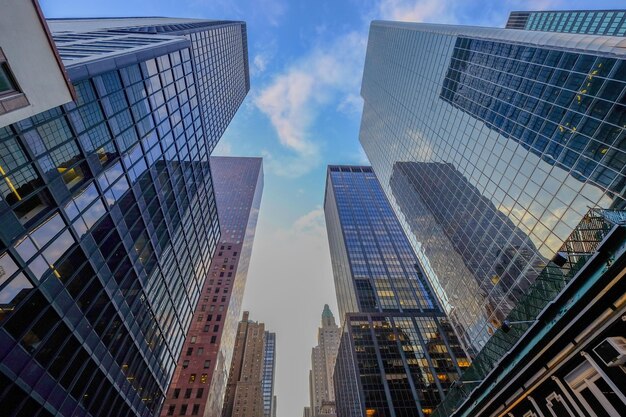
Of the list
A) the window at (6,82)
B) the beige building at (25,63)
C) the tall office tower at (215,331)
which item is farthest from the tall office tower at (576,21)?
the tall office tower at (215,331)

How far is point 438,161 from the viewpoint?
52656 millimetres

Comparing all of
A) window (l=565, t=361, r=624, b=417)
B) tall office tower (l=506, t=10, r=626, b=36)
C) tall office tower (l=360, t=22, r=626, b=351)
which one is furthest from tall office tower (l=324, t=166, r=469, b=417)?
tall office tower (l=506, t=10, r=626, b=36)

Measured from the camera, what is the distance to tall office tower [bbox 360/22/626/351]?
26000 mm

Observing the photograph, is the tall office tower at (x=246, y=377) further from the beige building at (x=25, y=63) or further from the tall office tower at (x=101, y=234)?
the beige building at (x=25, y=63)

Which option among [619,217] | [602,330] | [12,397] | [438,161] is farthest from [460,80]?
[12,397]

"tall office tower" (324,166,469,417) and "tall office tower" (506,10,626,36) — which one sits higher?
"tall office tower" (506,10,626,36)

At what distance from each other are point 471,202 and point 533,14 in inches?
5539

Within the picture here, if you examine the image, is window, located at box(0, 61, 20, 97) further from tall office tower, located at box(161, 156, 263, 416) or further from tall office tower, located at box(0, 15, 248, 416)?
tall office tower, located at box(161, 156, 263, 416)

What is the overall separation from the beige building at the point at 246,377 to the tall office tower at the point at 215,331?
1324 inches

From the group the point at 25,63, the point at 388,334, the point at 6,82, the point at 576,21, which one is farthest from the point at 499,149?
the point at 576,21

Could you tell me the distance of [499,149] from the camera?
1485 inches

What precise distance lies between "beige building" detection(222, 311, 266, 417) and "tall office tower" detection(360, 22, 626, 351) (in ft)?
324

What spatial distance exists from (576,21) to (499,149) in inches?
4740

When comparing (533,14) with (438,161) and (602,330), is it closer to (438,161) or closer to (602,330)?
(438,161)
